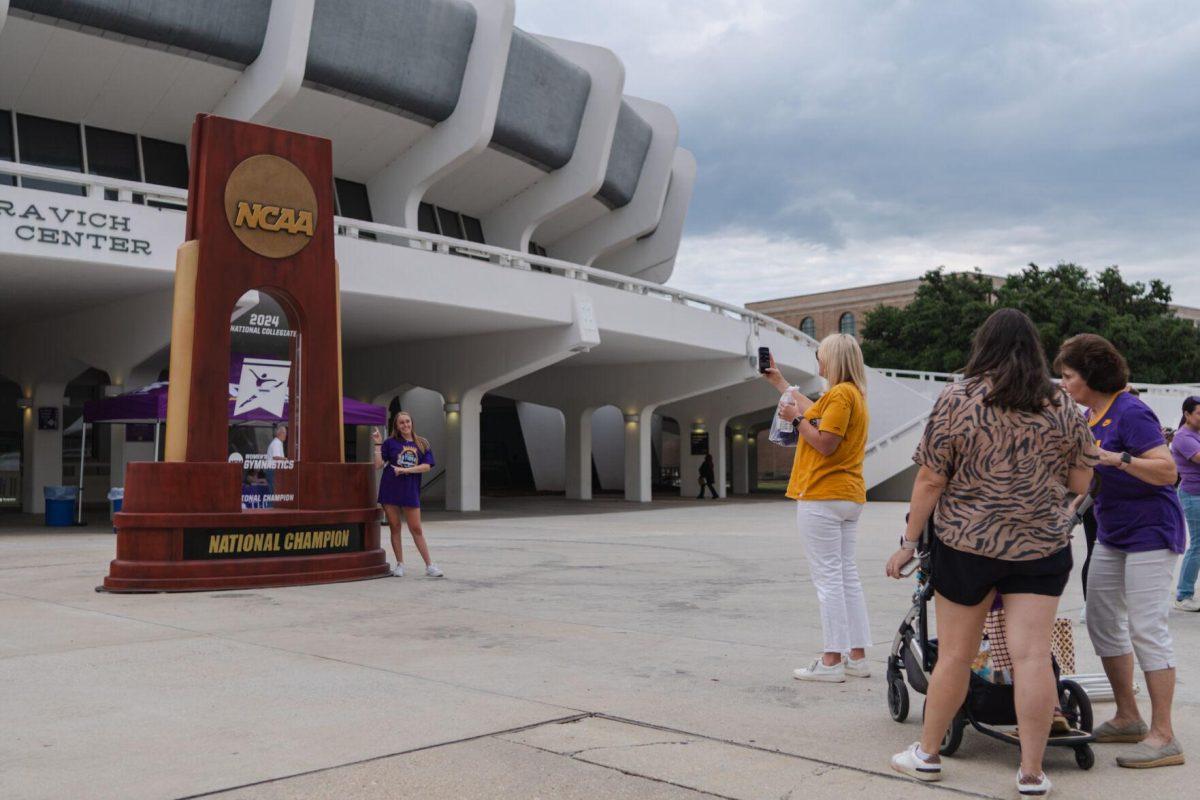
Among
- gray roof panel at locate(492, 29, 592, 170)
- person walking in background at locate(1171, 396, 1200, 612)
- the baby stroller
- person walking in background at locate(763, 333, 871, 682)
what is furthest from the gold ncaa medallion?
gray roof panel at locate(492, 29, 592, 170)

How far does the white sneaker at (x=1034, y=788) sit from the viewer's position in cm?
377

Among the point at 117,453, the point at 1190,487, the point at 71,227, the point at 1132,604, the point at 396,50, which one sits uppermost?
the point at 396,50

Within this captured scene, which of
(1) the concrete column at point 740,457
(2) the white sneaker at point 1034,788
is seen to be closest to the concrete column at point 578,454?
(1) the concrete column at point 740,457

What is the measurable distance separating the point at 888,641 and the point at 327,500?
19.1 feet

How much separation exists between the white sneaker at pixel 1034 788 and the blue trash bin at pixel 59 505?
778 inches

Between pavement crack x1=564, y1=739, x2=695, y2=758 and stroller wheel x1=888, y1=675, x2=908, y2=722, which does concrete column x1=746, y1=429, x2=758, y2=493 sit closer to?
stroller wheel x1=888, y1=675, x2=908, y2=722

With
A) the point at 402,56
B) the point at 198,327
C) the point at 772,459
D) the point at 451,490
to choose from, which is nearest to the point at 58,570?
the point at 198,327

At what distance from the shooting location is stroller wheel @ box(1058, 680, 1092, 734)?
14.2 feet

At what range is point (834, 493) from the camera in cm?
593

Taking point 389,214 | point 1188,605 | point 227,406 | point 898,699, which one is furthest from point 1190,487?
point 389,214

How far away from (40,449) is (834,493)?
77.1ft

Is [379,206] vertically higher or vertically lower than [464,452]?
higher

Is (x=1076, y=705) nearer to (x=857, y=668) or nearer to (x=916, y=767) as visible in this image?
(x=916, y=767)

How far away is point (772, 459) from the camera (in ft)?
245
